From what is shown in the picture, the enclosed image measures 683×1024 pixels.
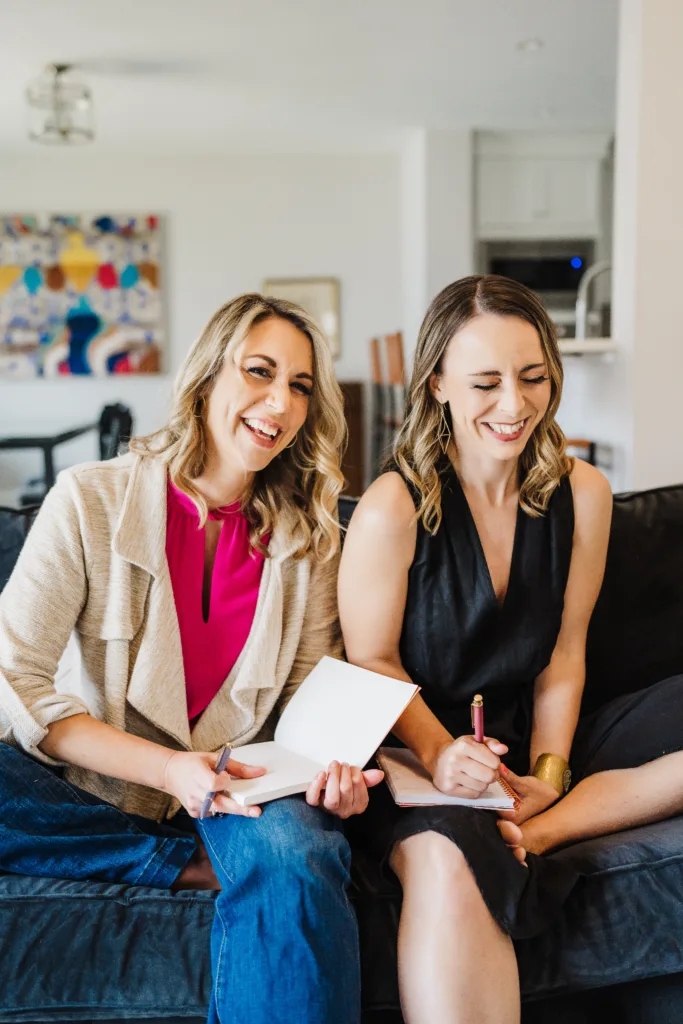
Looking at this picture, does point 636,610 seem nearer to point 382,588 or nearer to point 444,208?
point 382,588

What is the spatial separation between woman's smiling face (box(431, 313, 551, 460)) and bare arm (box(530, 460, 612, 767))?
7.5 inches

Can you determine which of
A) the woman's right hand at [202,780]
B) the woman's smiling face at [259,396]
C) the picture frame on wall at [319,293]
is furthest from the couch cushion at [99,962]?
the picture frame on wall at [319,293]

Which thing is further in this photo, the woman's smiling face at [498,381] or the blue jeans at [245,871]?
the woman's smiling face at [498,381]

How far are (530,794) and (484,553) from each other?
39 centimetres

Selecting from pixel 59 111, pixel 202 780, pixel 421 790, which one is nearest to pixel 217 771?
pixel 202 780

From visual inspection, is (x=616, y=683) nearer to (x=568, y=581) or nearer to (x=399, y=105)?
(x=568, y=581)

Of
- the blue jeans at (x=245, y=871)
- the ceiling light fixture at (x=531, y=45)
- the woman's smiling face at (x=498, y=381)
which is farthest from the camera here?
the ceiling light fixture at (x=531, y=45)

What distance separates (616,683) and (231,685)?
2.55 feet

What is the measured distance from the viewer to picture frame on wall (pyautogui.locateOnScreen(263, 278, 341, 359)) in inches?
275

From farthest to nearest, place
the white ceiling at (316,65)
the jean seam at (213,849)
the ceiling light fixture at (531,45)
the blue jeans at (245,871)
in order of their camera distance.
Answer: the ceiling light fixture at (531,45)
the white ceiling at (316,65)
the jean seam at (213,849)
the blue jeans at (245,871)

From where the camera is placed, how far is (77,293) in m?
6.88

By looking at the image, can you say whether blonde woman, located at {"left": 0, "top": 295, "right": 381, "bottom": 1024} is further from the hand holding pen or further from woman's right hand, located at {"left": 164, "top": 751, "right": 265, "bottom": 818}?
the hand holding pen

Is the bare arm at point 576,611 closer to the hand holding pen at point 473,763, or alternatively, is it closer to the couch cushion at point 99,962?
the hand holding pen at point 473,763

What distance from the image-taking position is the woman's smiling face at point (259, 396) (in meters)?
1.47
